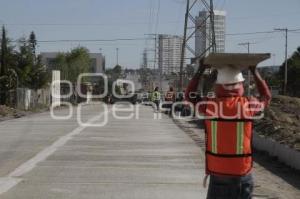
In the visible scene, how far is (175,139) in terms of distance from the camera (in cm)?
2070

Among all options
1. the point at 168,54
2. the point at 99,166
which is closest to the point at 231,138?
the point at 99,166

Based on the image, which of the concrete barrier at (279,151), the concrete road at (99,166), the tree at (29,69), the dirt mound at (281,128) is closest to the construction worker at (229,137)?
the concrete road at (99,166)

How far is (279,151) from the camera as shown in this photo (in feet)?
52.3

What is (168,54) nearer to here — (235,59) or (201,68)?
(201,68)

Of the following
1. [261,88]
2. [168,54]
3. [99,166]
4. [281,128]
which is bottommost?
[99,166]

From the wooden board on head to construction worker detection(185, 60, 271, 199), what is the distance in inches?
2.2

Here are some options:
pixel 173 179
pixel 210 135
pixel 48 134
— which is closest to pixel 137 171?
pixel 173 179

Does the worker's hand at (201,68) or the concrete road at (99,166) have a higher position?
the worker's hand at (201,68)

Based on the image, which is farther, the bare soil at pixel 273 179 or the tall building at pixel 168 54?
the tall building at pixel 168 54

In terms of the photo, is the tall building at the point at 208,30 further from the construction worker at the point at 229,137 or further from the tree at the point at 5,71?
the construction worker at the point at 229,137

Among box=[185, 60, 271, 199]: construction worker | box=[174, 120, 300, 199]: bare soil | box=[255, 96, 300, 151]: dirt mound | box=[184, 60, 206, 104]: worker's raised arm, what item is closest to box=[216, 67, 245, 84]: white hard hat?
box=[185, 60, 271, 199]: construction worker

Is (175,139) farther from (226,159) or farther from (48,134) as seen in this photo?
(226,159)

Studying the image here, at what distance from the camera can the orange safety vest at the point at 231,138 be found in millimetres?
5641

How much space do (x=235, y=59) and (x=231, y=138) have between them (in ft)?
2.14
